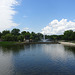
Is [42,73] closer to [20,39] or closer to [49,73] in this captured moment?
[49,73]

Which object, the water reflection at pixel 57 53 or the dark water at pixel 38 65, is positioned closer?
the dark water at pixel 38 65

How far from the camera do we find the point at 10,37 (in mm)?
127750

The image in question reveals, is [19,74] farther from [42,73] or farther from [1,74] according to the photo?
[42,73]

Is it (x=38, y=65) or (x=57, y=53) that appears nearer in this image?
(x=38, y=65)

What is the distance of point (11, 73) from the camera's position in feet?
61.4

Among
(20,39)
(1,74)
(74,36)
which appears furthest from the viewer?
(20,39)

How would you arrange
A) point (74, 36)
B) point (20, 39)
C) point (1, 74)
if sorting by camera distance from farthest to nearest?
point (20, 39) < point (74, 36) < point (1, 74)

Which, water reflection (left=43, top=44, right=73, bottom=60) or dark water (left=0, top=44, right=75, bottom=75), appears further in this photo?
water reflection (left=43, top=44, right=73, bottom=60)

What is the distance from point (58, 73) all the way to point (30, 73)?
6219 mm

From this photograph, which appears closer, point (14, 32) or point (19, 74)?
point (19, 74)

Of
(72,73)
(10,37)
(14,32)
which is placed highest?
(14,32)

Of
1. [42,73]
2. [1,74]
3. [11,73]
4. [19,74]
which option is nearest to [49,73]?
[42,73]

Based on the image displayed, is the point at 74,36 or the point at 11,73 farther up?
the point at 74,36

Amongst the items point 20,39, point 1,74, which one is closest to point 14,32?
point 20,39
